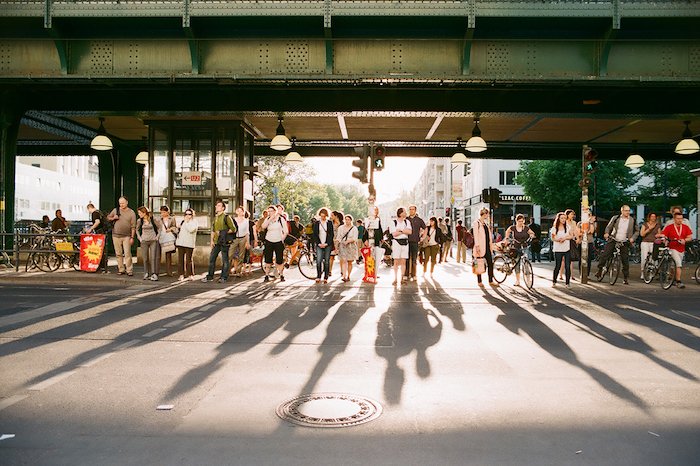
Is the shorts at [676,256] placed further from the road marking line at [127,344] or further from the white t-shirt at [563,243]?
the road marking line at [127,344]

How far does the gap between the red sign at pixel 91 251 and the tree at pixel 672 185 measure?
120 ft

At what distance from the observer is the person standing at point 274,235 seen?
13734 mm

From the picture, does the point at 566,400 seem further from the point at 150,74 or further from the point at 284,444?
the point at 150,74

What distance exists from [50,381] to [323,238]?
9053 mm

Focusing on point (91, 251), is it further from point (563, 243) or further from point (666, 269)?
point (666, 269)

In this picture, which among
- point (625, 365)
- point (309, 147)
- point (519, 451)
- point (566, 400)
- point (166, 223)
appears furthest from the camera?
point (309, 147)

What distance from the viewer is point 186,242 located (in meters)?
13.8

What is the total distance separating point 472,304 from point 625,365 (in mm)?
4569

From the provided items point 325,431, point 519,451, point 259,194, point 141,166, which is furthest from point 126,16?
point 259,194

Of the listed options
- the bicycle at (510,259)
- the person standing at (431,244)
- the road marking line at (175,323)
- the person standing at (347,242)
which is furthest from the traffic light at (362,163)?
the road marking line at (175,323)

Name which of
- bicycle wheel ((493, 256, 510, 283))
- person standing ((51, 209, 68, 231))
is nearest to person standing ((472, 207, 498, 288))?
bicycle wheel ((493, 256, 510, 283))

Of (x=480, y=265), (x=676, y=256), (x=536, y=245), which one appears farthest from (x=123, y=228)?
(x=536, y=245)

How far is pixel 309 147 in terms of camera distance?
22734 mm

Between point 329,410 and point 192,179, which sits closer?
point 329,410
